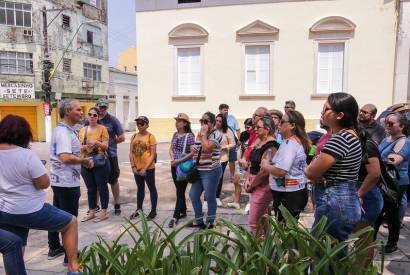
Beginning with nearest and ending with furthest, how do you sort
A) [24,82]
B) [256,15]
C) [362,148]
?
[362,148] < [256,15] < [24,82]

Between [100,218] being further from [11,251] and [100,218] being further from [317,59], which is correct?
[317,59]

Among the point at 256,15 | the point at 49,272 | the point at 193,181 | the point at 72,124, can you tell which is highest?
the point at 256,15

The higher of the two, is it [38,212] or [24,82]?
[24,82]

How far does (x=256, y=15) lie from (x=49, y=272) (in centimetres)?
1304

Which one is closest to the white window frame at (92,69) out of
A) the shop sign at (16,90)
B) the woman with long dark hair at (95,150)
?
the shop sign at (16,90)

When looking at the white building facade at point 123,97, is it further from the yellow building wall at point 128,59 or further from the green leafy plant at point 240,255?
the green leafy plant at point 240,255

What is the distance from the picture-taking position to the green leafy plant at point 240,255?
7.29 ft

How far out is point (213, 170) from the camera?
485 centimetres

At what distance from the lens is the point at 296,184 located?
364 cm

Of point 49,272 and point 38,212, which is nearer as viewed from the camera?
point 38,212

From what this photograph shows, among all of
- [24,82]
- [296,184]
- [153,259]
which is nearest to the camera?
[153,259]

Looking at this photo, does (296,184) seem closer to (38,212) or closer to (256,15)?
(38,212)

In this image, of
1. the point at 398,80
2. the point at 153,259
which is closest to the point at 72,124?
the point at 153,259

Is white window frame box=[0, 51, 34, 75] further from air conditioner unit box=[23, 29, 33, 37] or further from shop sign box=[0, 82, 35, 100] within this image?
air conditioner unit box=[23, 29, 33, 37]
